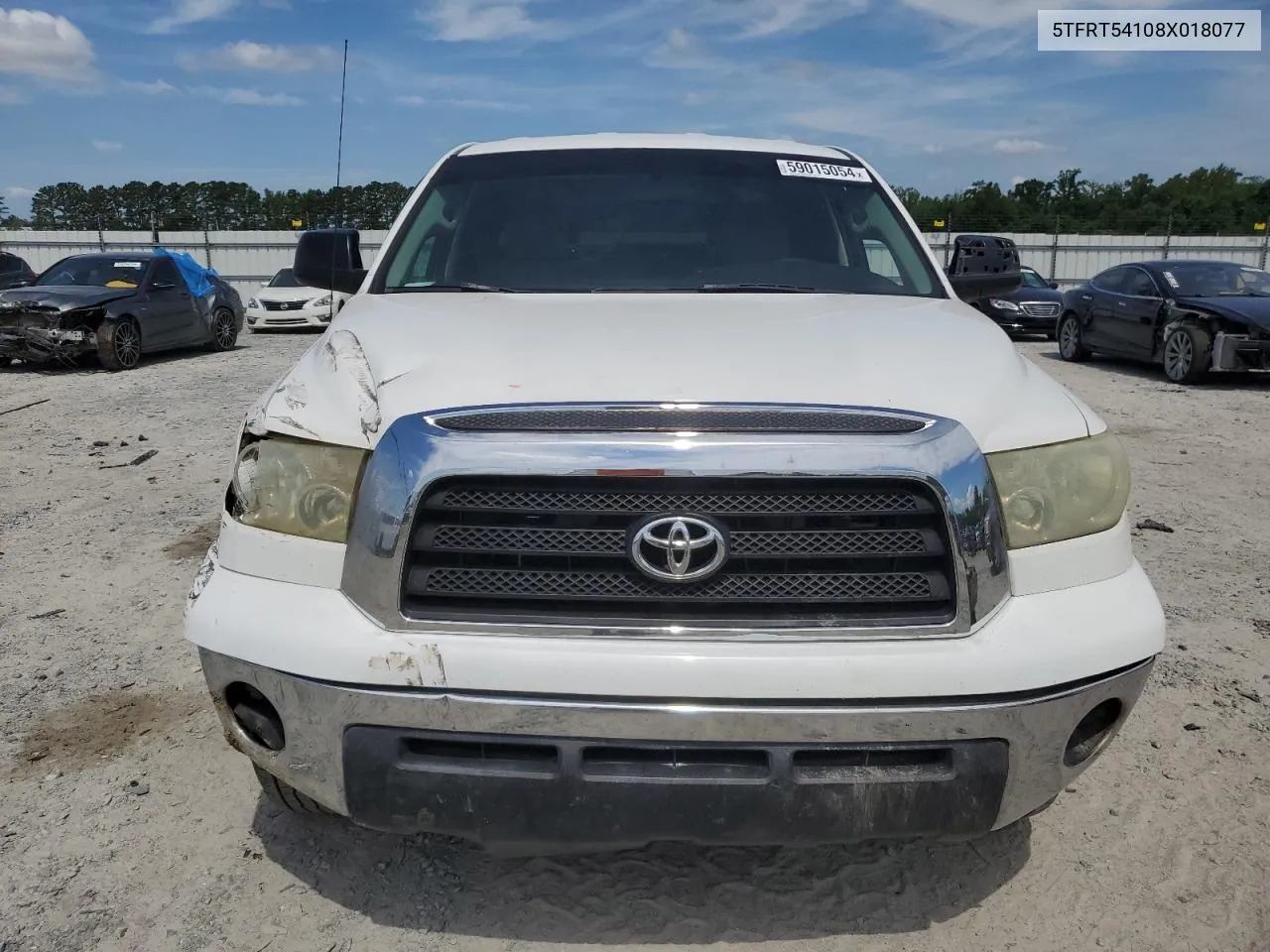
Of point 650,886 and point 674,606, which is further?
point 650,886

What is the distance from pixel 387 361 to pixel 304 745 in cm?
84

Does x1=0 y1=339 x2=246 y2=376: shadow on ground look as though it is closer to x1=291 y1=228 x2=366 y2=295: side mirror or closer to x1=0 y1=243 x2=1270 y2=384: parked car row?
x1=0 y1=243 x2=1270 y2=384: parked car row

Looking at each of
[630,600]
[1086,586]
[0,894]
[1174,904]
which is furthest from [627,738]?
[0,894]

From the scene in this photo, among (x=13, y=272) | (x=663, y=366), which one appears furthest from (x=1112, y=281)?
(x=13, y=272)

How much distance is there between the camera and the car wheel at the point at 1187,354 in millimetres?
11125

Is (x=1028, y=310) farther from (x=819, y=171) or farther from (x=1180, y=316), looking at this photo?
(x=819, y=171)

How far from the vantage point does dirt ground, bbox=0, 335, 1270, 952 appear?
2.23m

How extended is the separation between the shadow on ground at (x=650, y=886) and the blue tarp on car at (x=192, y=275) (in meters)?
13.6

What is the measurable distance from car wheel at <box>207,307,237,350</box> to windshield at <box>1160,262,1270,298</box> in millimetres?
13387

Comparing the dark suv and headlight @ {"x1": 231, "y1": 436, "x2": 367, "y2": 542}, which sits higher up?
the dark suv

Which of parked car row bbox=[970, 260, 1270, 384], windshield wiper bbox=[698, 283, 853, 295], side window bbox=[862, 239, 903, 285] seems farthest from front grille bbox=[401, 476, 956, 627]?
parked car row bbox=[970, 260, 1270, 384]

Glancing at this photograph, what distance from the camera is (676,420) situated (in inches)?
74.4

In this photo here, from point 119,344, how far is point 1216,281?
13.8 meters

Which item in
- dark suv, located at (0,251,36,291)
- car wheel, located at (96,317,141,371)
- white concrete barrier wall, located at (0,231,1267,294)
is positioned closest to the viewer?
car wheel, located at (96,317,141,371)
